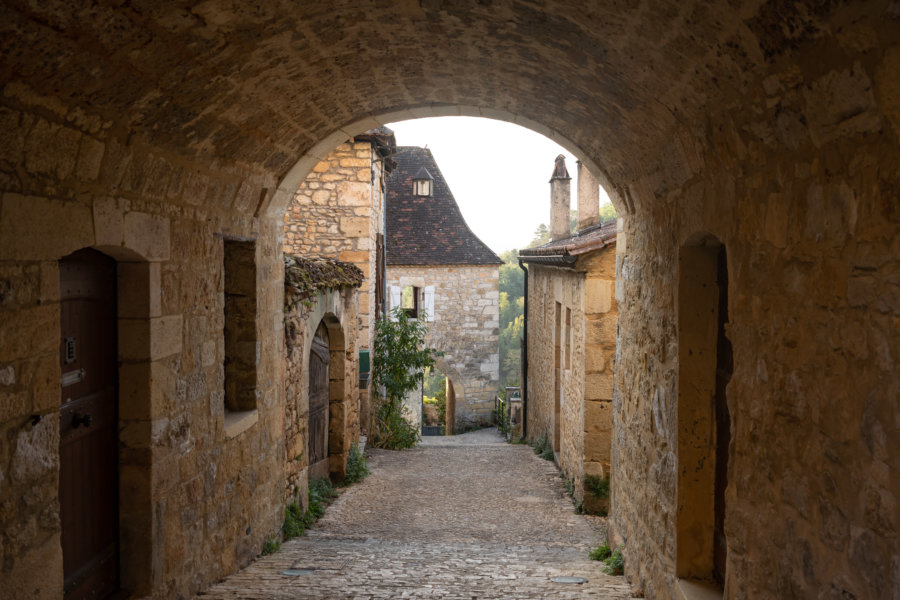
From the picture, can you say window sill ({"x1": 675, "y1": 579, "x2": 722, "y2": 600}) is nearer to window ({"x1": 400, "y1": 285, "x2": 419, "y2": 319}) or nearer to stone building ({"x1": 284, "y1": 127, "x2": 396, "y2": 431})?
stone building ({"x1": 284, "y1": 127, "x2": 396, "y2": 431})

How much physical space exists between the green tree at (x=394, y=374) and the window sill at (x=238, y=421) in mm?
6442

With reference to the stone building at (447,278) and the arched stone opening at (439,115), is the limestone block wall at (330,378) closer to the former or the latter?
the arched stone opening at (439,115)

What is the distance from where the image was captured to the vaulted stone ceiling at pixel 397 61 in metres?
2.08

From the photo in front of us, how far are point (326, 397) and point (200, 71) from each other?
583 centimetres

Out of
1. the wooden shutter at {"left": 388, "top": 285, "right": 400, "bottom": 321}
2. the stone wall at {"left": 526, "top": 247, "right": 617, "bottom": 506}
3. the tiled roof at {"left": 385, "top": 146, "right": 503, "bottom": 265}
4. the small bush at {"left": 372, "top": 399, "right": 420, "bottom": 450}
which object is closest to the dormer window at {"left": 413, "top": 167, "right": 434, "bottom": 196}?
the tiled roof at {"left": 385, "top": 146, "right": 503, "bottom": 265}

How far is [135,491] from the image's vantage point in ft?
11.7

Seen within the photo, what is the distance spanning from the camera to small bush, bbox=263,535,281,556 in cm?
532

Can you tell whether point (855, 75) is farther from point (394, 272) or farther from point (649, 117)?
point (394, 272)

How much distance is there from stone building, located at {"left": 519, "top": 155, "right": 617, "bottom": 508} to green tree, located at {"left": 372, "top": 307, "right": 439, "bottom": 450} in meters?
2.16

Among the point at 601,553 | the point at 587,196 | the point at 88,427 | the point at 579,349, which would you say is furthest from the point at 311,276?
the point at 587,196

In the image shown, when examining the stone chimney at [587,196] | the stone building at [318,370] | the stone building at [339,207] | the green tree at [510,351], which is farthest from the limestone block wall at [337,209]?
the green tree at [510,351]

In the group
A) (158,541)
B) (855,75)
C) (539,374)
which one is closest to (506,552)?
(158,541)

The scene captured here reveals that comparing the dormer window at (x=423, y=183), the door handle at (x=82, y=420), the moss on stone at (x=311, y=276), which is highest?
the dormer window at (x=423, y=183)

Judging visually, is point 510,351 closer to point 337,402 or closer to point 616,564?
point 337,402
